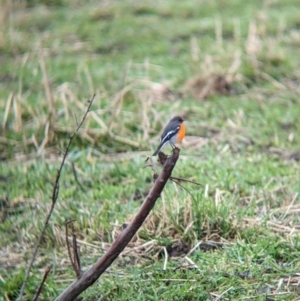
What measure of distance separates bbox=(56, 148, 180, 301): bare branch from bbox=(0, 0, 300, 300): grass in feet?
1.62

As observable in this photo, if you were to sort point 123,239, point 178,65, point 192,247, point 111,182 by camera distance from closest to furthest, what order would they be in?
point 123,239
point 192,247
point 111,182
point 178,65

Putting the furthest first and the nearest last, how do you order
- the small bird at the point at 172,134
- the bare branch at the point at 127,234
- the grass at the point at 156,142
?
the small bird at the point at 172,134, the grass at the point at 156,142, the bare branch at the point at 127,234

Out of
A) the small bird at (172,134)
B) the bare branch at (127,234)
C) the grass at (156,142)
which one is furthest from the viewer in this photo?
the small bird at (172,134)

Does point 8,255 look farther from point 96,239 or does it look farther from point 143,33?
point 143,33

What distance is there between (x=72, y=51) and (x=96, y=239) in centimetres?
460

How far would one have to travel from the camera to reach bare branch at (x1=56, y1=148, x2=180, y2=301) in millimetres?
3051

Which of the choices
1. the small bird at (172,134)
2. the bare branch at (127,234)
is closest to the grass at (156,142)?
the small bird at (172,134)

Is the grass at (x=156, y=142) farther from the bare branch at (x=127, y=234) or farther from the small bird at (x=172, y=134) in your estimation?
the bare branch at (x=127, y=234)

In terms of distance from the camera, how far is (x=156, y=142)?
234 inches

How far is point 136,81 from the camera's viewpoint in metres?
7.08

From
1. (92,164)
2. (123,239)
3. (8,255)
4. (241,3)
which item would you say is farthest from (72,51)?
(123,239)

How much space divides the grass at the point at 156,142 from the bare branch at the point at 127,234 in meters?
0.49

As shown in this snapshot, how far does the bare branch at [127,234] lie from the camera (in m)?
3.05

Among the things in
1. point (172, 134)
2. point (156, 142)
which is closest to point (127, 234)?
point (172, 134)
